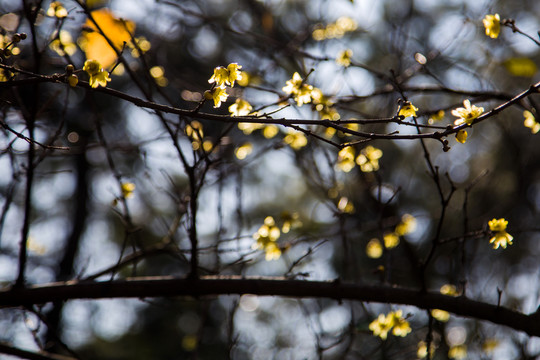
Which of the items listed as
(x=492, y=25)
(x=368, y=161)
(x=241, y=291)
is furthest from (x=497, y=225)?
(x=241, y=291)

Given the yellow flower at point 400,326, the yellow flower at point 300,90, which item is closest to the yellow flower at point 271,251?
the yellow flower at point 400,326

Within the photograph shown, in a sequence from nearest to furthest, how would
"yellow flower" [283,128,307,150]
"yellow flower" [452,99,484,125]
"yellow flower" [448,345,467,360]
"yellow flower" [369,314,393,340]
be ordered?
"yellow flower" [452,99,484,125] → "yellow flower" [369,314,393,340] → "yellow flower" [283,128,307,150] → "yellow flower" [448,345,467,360]

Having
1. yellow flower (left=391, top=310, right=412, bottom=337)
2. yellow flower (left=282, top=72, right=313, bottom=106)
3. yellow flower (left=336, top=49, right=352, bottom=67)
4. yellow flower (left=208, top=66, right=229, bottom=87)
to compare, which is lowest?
yellow flower (left=391, top=310, right=412, bottom=337)

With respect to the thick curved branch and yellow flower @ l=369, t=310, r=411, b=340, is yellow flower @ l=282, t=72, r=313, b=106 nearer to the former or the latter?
the thick curved branch

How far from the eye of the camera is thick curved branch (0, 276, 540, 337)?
77.8 inches

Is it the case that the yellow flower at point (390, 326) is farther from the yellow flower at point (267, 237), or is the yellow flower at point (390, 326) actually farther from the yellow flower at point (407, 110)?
the yellow flower at point (407, 110)

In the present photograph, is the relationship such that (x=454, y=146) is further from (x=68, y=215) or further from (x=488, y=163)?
(x=68, y=215)

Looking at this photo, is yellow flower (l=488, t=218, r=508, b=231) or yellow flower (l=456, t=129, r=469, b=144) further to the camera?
yellow flower (l=488, t=218, r=508, b=231)

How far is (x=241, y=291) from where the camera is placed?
2.02 metres

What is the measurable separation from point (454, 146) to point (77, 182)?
5.18 m

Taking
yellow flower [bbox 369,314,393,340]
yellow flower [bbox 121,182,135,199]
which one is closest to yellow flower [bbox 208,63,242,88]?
yellow flower [bbox 121,182,135,199]

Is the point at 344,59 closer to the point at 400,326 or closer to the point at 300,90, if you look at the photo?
the point at 300,90

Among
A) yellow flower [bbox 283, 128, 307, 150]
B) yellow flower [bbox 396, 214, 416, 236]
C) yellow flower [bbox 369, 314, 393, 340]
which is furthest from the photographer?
yellow flower [bbox 396, 214, 416, 236]

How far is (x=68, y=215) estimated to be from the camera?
6.94 meters
